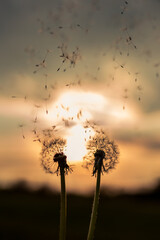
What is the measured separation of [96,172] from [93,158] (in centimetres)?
18

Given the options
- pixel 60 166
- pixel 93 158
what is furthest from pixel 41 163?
pixel 93 158

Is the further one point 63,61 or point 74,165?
point 74,165

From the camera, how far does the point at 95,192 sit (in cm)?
271

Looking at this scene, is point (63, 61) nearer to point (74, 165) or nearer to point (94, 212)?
point (74, 165)

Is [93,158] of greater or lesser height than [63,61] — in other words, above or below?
below

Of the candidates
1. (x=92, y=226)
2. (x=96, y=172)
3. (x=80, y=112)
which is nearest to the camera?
(x=92, y=226)

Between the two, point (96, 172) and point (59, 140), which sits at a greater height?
point (59, 140)

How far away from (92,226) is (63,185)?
429 mm

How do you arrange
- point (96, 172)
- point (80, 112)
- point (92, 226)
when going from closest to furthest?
point (92, 226), point (96, 172), point (80, 112)

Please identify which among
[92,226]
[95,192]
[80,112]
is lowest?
[92,226]

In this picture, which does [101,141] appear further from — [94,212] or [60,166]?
[94,212]

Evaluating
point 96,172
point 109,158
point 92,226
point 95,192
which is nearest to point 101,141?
point 109,158

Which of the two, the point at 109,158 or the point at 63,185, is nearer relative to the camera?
the point at 63,185

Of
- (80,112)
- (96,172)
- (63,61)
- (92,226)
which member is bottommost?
(92,226)
